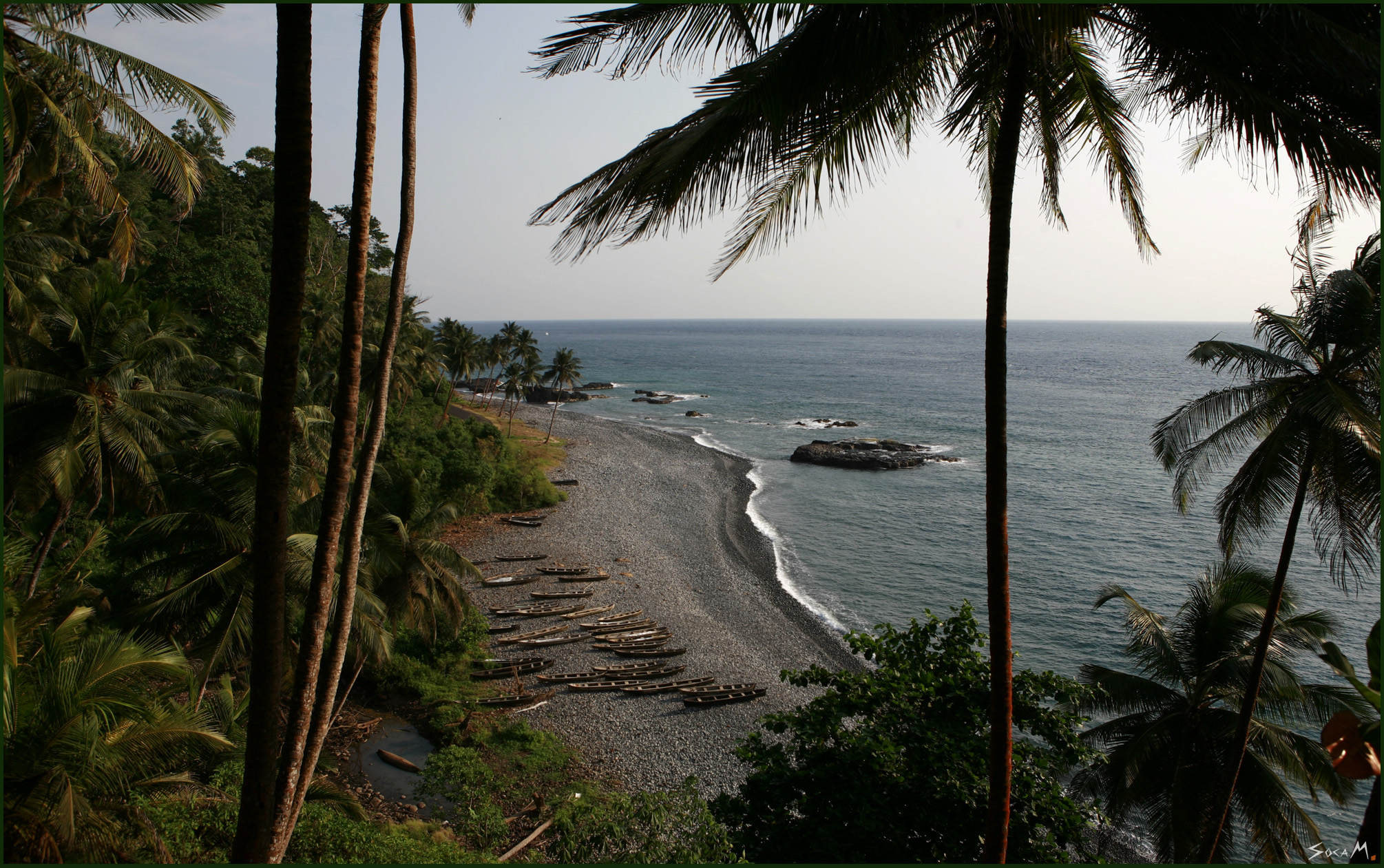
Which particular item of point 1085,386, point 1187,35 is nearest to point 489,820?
point 1187,35

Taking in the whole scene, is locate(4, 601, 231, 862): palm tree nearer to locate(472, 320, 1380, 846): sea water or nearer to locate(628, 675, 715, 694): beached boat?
locate(628, 675, 715, 694): beached boat

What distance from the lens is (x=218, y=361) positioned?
28969 mm

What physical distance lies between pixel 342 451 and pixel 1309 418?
432 inches

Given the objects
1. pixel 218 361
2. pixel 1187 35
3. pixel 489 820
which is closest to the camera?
pixel 1187 35

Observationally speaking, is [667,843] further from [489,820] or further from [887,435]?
[887,435]

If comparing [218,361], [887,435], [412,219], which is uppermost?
[412,219]

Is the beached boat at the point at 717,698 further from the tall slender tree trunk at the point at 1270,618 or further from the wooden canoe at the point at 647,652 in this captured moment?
the tall slender tree trunk at the point at 1270,618

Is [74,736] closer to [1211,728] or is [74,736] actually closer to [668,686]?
A: [1211,728]

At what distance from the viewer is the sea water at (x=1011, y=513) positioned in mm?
28266

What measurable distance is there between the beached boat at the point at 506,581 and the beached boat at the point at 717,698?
9.80m

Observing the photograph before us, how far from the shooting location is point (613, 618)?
2531 centimetres

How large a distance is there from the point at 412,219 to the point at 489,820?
12.5 meters

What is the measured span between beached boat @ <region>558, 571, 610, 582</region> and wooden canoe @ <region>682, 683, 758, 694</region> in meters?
8.69

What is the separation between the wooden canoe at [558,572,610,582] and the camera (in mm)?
28672
